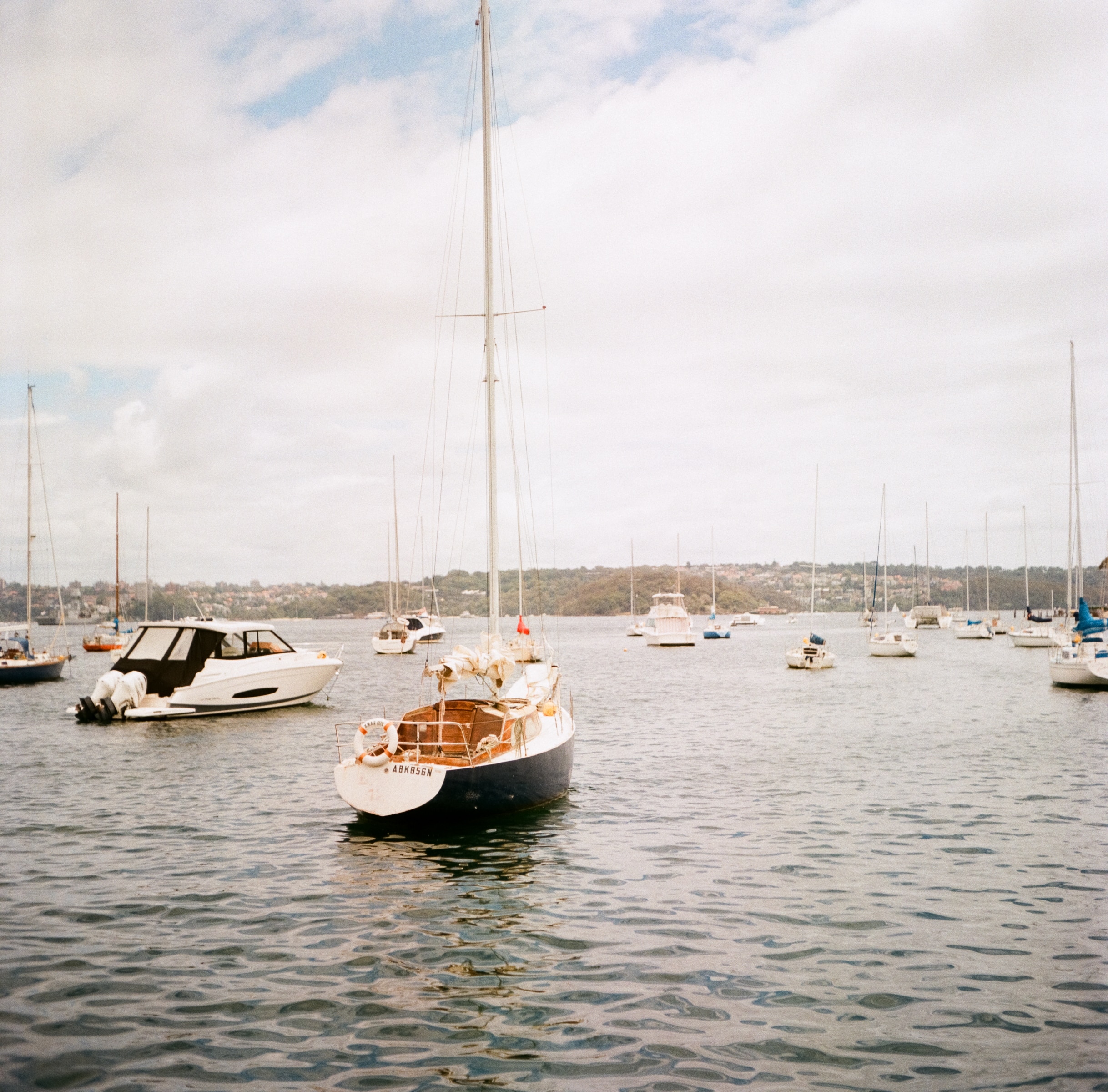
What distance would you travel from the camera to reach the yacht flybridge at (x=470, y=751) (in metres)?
13.9

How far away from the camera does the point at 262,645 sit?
34.5m

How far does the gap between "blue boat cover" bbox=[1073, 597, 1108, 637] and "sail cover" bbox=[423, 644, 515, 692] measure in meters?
39.3

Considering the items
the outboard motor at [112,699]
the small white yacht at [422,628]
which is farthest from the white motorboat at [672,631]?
the outboard motor at [112,699]

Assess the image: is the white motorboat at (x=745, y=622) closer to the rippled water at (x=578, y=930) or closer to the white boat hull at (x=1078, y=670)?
the white boat hull at (x=1078, y=670)

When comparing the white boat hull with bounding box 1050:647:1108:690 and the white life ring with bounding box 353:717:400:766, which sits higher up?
the white life ring with bounding box 353:717:400:766

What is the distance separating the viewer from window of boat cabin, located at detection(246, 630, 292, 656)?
110 ft

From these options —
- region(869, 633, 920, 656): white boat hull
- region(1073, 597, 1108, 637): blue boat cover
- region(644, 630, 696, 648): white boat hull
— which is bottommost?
region(644, 630, 696, 648): white boat hull

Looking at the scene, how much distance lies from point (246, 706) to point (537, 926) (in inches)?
981

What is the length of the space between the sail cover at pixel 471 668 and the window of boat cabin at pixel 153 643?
62.2 feet

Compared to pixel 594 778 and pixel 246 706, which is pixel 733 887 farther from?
pixel 246 706

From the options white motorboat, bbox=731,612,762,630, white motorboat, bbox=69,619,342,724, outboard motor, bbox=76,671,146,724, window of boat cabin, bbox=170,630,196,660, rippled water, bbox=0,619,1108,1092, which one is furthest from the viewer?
white motorboat, bbox=731,612,762,630

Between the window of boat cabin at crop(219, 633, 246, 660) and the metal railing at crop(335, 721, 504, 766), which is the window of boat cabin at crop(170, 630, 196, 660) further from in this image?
the metal railing at crop(335, 721, 504, 766)

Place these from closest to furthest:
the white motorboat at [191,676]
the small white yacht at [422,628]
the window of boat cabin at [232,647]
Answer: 1. the white motorboat at [191,676]
2. the window of boat cabin at [232,647]
3. the small white yacht at [422,628]

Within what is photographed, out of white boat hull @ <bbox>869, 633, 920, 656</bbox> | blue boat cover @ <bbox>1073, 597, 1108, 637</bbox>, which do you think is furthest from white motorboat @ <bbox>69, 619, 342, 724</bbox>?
white boat hull @ <bbox>869, 633, 920, 656</bbox>
